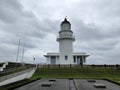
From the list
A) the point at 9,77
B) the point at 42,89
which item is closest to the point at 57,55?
the point at 9,77

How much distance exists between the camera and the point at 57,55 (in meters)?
37.4

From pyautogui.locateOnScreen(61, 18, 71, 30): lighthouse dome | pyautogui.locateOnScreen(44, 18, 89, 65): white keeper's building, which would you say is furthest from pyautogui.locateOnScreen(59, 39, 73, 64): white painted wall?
pyautogui.locateOnScreen(61, 18, 71, 30): lighthouse dome

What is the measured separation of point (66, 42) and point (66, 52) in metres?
2.33

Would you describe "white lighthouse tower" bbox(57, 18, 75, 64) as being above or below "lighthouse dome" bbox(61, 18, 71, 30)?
below

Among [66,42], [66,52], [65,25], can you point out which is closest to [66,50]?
[66,52]

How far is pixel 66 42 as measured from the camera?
120ft

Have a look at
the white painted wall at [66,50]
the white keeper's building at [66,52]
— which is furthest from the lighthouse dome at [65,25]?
the white painted wall at [66,50]

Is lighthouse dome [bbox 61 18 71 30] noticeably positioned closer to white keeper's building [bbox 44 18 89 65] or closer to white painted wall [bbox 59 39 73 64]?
white keeper's building [bbox 44 18 89 65]

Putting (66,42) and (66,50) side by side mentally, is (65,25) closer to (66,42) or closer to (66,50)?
(66,42)

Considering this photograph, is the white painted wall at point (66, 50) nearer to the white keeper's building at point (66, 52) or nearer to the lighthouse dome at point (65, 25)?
the white keeper's building at point (66, 52)

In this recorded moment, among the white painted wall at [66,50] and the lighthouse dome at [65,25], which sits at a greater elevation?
the lighthouse dome at [65,25]

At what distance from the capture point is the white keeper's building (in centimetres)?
3606

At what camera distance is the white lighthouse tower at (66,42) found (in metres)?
36.0

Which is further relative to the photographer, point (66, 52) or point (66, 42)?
point (66, 42)
